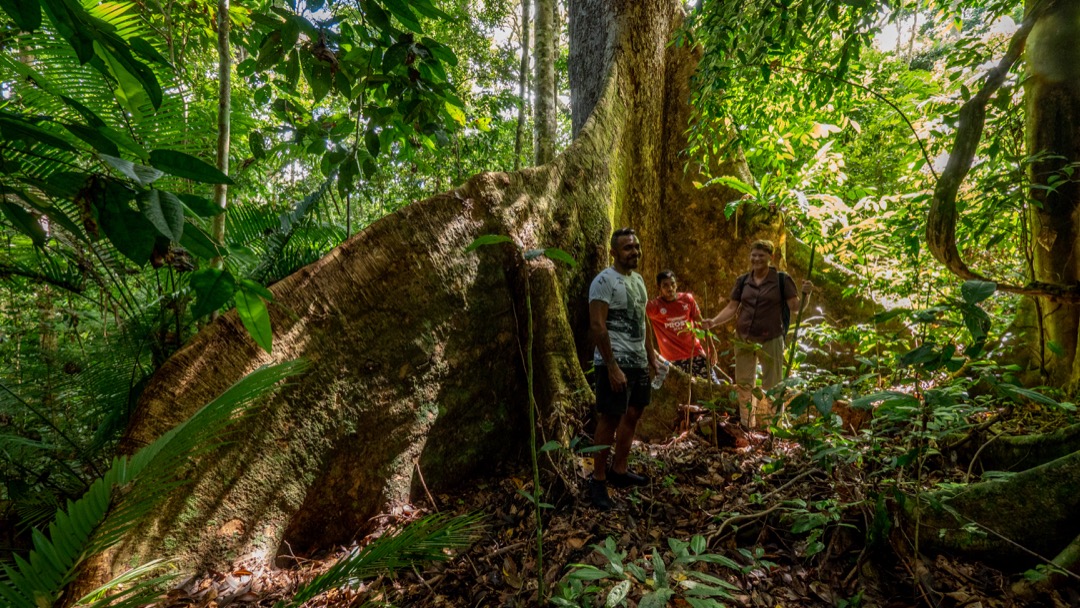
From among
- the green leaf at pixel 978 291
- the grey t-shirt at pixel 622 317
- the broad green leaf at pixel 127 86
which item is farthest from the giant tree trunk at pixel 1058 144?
the broad green leaf at pixel 127 86

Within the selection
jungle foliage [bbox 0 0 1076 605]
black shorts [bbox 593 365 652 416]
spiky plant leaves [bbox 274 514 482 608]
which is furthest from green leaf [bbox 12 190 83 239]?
black shorts [bbox 593 365 652 416]

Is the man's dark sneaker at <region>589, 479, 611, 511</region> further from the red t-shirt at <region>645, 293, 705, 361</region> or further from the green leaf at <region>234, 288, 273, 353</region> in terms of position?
the green leaf at <region>234, 288, 273, 353</region>

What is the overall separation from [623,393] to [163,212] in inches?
99.0

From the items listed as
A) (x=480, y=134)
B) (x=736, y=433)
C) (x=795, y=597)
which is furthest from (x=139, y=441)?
(x=480, y=134)

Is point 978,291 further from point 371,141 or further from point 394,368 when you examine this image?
point 394,368

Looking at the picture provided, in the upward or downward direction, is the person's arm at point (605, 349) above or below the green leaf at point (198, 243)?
below

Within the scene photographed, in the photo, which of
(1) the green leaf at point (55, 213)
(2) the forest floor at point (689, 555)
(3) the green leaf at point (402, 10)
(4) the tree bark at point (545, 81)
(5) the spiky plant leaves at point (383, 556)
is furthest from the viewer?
(4) the tree bark at point (545, 81)

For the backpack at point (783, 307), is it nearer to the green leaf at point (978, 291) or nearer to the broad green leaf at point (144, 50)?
the green leaf at point (978, 291)

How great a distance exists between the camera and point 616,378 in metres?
2.87

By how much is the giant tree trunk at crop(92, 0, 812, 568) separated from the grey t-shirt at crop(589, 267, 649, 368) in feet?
1.69

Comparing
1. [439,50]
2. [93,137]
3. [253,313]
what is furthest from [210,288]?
[439,50]

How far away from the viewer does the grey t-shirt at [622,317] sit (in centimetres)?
303

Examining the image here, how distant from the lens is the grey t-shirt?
9.93ft

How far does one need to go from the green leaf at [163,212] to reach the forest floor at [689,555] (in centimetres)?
160
